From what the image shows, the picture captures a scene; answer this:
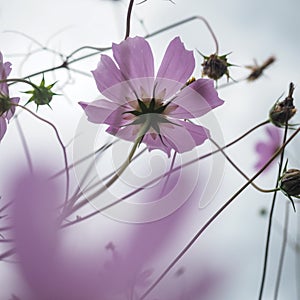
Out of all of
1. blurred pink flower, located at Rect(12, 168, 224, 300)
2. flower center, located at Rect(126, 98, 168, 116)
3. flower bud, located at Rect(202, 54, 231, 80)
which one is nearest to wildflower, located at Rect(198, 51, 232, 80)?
flower bud, located at Rect(202, 54, 231, 80)

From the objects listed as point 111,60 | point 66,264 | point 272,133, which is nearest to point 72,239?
point 66,264

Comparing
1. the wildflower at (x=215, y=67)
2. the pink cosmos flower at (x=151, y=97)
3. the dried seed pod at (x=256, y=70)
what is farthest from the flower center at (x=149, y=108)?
the dried seed pod at (x=256, y=70)

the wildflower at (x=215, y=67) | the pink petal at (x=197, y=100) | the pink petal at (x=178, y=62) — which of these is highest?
the wildflower at (x=215, y=67)

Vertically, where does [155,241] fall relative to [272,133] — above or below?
below

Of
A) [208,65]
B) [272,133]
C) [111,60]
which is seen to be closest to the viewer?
[111,60]

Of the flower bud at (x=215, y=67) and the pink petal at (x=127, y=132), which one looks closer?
the pink petal at (x=127, y=132)

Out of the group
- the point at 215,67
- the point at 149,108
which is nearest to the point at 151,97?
the point at 149,108

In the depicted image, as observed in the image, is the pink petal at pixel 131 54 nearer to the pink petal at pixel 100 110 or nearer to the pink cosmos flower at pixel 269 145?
the pink petal at pixel 100 110

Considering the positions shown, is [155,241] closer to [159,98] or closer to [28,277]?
[28,277]

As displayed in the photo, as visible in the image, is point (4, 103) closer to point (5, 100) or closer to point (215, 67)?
point (5, 100)
